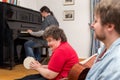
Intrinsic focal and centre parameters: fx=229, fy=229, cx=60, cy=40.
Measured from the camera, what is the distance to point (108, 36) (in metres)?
1.03

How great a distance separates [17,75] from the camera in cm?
403

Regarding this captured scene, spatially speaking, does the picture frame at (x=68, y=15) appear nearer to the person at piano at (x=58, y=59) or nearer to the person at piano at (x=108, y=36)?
the person at piano at (x=58, y=59)

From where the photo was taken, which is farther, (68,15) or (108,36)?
(68,15)

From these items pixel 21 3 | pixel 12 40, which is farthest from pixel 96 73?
pixel 21 3

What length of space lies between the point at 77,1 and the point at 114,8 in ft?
18.6

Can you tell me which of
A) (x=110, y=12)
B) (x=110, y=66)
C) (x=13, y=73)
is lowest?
(x=13, y=73)

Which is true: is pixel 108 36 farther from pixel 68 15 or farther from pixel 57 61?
pixel 68 15

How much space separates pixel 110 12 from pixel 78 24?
18.3ft

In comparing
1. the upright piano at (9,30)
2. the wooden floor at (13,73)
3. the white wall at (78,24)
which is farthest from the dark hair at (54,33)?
the white wall at (78,24)

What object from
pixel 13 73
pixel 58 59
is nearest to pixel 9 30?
pixel 13 73

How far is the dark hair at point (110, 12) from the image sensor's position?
0.98 metres

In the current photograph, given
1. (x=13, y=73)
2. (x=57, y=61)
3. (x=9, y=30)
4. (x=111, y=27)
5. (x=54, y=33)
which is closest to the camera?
(x=111, y=27)

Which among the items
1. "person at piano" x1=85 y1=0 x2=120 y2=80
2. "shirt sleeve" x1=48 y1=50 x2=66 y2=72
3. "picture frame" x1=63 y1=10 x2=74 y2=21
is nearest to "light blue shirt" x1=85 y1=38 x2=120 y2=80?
"person at piano" x1=85 y1=0 x2=120 y2=80

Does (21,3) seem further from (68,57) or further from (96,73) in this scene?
(96,73)
